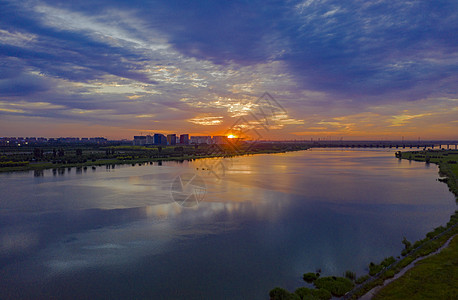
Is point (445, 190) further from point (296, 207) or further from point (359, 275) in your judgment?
point (359, 275)

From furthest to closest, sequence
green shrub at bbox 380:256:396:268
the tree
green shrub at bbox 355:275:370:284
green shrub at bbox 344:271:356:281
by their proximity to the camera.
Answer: the tree → green shrub at bbox 380:256:396:268 → green shrub at bbox 344:271:356:281 → green shrub at bbox 355:275:370:284

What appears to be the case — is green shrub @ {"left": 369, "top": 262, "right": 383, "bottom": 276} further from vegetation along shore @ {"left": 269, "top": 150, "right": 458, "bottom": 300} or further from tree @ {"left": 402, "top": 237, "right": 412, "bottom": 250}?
tree @ {"left": 402, "top": 237, "right": 412, "bottom": 250}

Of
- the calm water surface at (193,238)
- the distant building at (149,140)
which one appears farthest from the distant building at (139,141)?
the calm water surface at (193,238)

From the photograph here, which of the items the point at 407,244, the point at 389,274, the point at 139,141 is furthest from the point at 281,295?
the point at 139,141

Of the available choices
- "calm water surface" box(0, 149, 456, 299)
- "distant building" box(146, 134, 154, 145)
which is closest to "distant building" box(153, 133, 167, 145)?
"distant building" box(146, 134, 154, 145)

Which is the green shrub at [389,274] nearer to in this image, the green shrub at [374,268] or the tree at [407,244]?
the green shrub at [374,268]
